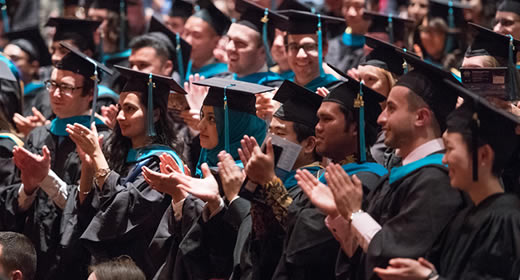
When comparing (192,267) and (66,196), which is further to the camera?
(66,196)

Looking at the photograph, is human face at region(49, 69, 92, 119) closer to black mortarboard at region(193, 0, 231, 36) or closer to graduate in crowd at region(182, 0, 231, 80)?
graduate in crowd at region(182, 0, 231, 80)

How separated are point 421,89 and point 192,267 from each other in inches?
68.2

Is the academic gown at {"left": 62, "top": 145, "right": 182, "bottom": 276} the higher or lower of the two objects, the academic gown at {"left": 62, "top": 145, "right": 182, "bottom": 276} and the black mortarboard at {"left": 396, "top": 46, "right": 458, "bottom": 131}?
the lower

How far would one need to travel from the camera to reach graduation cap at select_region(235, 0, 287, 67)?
7266 millimetres

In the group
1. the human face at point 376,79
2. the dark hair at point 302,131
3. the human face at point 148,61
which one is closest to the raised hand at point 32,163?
the human face at point 148,61

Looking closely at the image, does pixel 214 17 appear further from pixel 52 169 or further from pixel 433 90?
pixel 433 90

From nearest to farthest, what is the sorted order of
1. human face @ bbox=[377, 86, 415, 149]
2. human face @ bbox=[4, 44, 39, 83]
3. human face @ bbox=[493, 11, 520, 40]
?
1. human face @ bbox=[377, 86, 415, 149]
2. human face @ bbox=[493, 11, 520, 40]
3. human face @ bbox=[4, 44, 39, 83]

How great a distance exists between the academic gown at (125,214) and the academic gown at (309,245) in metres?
1.38

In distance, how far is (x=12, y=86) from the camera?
739 cm

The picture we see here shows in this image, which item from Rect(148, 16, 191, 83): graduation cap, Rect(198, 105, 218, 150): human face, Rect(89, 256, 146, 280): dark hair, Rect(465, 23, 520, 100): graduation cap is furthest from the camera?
Rect(148, 16, 191, 83): graduation cap

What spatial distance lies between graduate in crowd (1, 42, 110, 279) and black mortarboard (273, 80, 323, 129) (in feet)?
5.85

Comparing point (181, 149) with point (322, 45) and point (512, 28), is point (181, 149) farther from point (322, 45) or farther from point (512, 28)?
point (512, 28)

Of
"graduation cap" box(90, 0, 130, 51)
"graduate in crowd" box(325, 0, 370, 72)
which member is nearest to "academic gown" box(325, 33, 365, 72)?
"graduate in crowd" box(325, 0, 370, 72)

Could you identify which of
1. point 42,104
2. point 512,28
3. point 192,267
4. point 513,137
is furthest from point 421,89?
point 42,104
